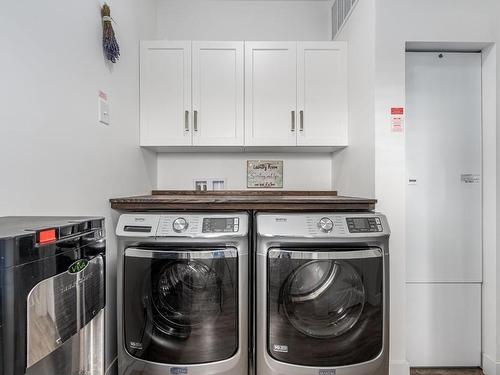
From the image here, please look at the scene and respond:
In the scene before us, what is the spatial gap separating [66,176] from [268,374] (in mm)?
1430

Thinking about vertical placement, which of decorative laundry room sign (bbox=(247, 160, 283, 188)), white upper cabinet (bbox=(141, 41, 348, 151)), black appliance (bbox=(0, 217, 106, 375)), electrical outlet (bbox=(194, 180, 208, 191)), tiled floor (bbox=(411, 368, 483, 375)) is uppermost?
white upper cabinet (bbox=(141, 41, 348, 151))

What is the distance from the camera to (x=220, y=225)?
4.97 feet

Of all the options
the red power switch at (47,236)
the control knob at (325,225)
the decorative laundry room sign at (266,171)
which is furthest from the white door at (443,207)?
the red power switch at (47,236)

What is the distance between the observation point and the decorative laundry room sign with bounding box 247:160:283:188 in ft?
8.39

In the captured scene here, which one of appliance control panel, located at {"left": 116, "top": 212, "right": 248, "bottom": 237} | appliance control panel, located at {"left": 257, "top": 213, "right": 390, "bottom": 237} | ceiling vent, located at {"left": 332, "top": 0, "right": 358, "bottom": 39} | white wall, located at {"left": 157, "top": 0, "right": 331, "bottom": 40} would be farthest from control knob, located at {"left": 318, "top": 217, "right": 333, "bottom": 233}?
white wall, located at {"left": 157, "top": 0, "right": 331, "bottom": 40}

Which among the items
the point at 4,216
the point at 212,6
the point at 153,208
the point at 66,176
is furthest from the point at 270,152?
the point at 4,216

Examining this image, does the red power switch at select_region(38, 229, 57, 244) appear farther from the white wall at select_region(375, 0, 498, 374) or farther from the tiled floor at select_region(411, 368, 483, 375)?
the tiled floor at select_region(411, 368, 483, 375)

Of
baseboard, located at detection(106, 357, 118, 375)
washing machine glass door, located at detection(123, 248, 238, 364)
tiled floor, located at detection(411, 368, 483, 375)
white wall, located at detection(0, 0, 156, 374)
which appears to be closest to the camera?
white wall, located at detection(0, 0, 156, 374)

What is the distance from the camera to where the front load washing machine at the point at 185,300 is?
1469 mm

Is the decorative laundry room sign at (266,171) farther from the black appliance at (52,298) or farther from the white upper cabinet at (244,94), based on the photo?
the black appliance at (52,298)

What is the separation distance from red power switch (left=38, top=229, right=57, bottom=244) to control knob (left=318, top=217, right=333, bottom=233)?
1.20m

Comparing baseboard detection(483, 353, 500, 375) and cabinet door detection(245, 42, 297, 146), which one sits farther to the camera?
cabinet door detection(245, 42, 297, 146)

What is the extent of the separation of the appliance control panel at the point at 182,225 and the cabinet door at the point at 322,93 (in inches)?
40.6

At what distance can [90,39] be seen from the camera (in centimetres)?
146
